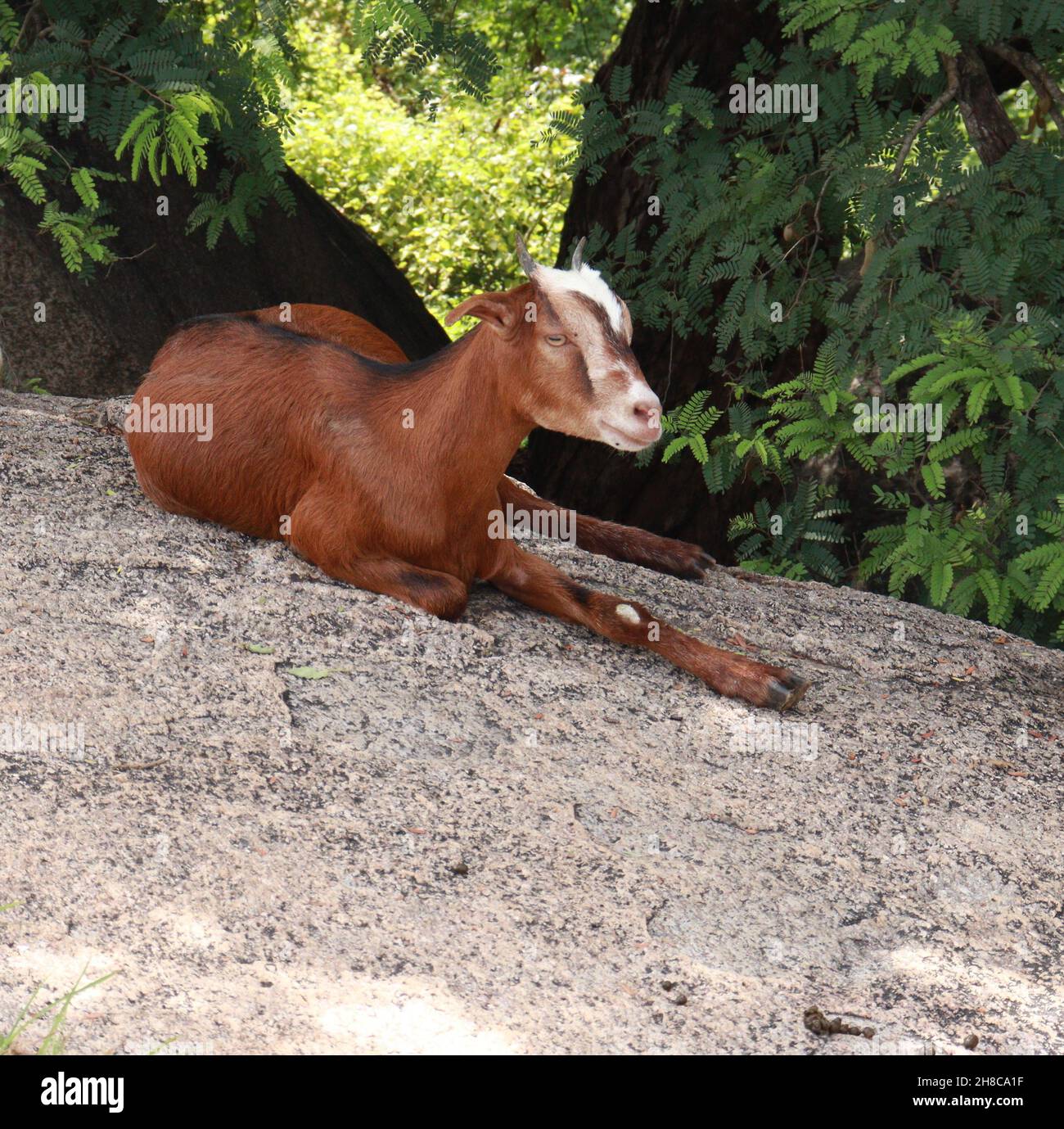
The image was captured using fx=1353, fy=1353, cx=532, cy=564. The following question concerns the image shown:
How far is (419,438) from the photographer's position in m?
Answer: 4.52

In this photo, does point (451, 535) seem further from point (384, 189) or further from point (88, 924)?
point (384, 189)

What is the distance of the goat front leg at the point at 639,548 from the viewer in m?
5.68

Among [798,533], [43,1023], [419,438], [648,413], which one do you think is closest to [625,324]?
[648,413]

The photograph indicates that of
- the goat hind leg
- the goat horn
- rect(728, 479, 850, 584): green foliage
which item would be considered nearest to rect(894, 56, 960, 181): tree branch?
rect(728, 479, 850, 584): green foliage

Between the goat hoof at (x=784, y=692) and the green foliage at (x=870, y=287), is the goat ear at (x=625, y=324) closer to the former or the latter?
the goat hoof at (x=784, y=692)

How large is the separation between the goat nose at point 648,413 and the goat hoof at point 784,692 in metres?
0.96

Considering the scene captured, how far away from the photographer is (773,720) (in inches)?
170

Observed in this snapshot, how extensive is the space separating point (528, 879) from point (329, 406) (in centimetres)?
206

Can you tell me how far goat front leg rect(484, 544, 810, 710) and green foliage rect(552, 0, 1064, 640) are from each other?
140cm

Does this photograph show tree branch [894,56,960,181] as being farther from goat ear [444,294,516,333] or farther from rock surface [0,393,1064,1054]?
goat ear [444,294,516,333]

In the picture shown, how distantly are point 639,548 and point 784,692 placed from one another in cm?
151

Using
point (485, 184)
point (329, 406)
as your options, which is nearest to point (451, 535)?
point (329, 406)

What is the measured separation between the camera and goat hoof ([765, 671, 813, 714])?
172 inches

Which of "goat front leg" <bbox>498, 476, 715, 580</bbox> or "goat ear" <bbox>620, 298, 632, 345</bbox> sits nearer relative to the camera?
"goat ear" <bbox>620, 298, 632, 345</bbox>
